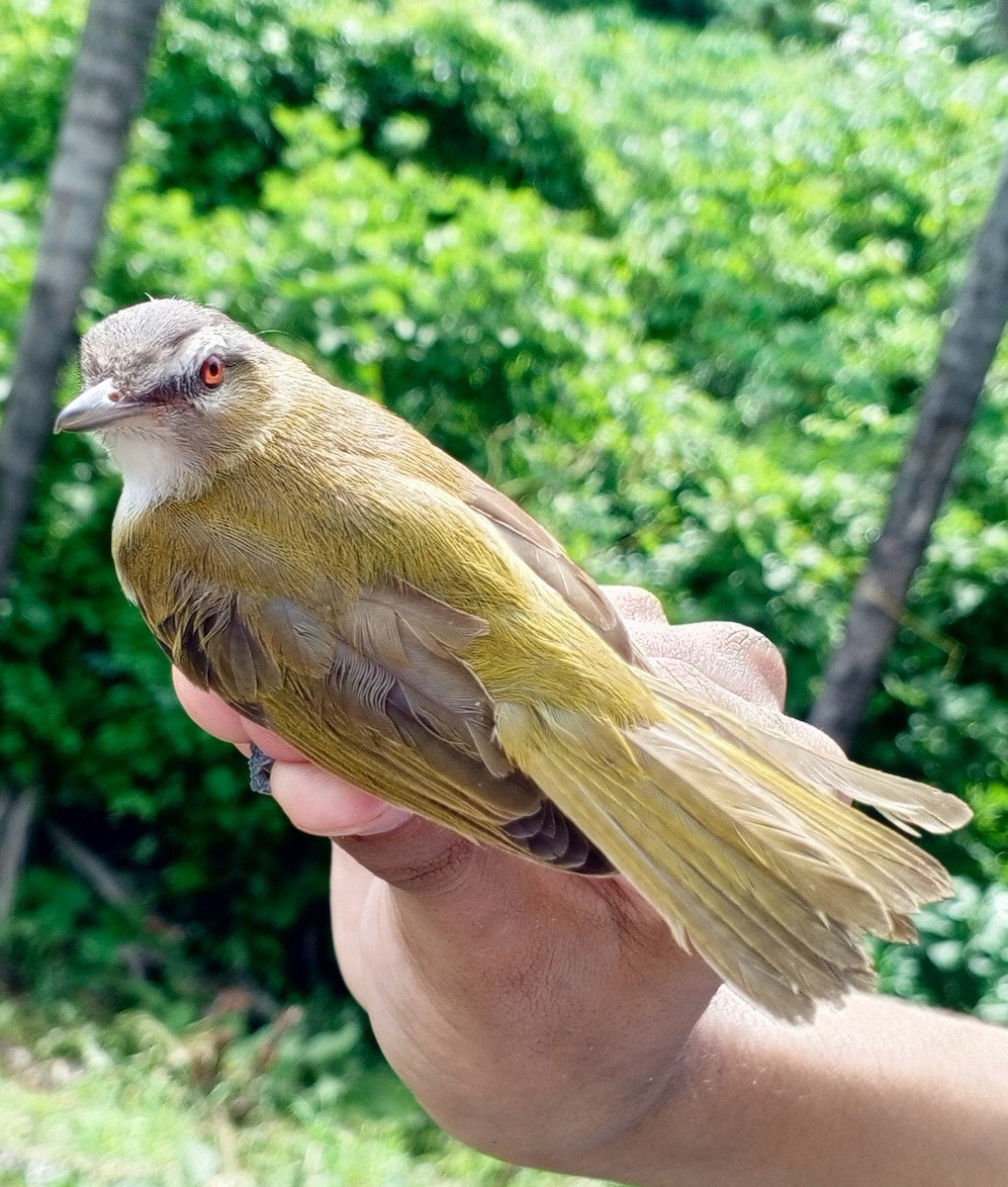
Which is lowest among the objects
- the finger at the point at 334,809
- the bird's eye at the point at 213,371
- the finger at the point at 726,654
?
the finger at the point at 334,809

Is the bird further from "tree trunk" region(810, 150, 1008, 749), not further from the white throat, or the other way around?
"tree trunk" region(810, 150, 1008, 749)

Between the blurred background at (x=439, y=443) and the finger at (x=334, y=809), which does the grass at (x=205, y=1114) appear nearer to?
the blurred background at (x=439, y=443)

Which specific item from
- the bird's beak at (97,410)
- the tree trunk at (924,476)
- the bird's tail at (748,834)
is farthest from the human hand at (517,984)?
the tree trunk at (924,476)

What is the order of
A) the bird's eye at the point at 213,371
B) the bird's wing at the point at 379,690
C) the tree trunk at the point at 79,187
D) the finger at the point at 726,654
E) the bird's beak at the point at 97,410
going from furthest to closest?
the tree trunk at the point at 79,187, the finger at the point at 726,654, the bird's eye at the point at 213,371, the bird's beak at the point at 97,410, the bird's wing at the point at 379,690

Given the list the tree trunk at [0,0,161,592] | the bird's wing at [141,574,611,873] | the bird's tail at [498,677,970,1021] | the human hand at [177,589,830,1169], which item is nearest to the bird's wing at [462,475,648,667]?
the bird's tail at [498,677,970,1021]

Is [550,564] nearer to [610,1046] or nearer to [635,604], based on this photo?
[635,604]

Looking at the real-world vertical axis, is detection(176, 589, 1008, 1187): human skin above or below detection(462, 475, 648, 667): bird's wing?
below
